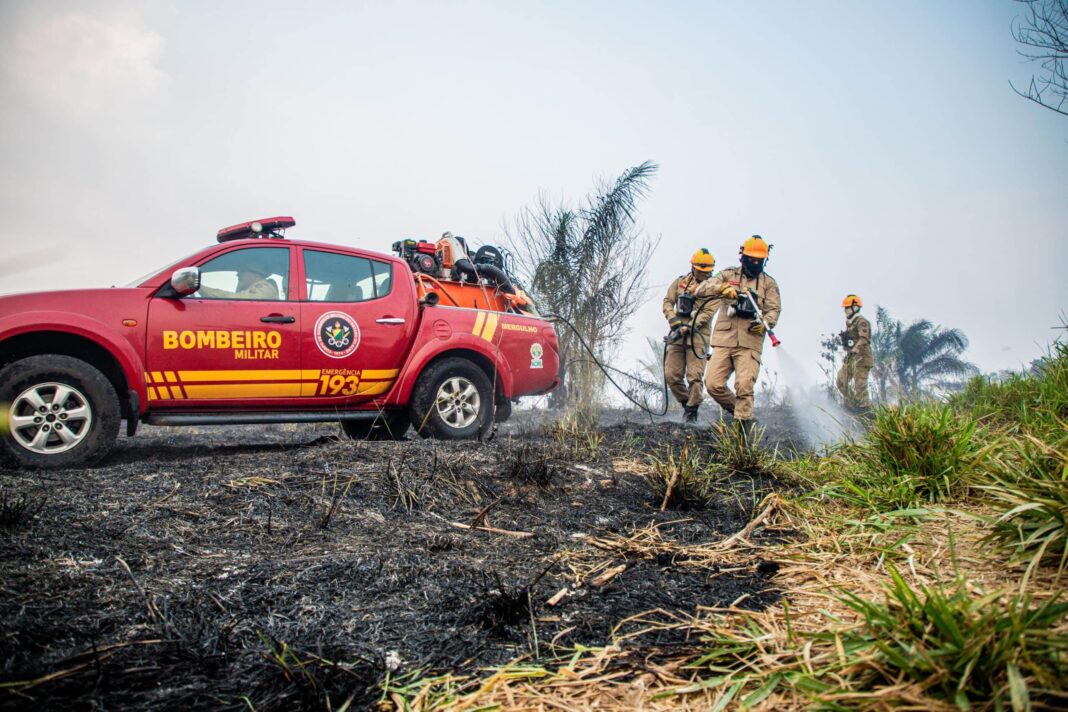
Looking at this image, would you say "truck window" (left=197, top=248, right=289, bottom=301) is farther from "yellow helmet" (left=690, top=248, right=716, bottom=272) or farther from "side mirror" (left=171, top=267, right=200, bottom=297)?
"yellow helmet" (left=690, top=248, right=716, bottom=272)

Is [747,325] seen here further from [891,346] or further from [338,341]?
[891,346]

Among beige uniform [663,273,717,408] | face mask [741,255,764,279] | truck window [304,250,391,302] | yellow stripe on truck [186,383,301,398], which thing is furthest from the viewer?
beige uniform [663,273,717,408]

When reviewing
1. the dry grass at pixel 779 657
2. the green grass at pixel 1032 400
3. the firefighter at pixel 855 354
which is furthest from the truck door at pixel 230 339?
the firefighter at pixel 855 354

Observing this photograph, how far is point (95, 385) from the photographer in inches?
166

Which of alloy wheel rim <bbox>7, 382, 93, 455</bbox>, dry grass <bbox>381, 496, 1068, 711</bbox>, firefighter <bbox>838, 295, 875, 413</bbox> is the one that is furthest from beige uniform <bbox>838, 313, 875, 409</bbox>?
alloy wheel rim <bbox>7, 382, 93, 455</bbox>

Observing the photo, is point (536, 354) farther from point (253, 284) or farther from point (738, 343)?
point (253, 284)

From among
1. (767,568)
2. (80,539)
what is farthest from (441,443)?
(767,568)

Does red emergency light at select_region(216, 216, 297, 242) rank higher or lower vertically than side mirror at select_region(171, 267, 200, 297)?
higher

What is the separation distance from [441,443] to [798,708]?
359 centimetres

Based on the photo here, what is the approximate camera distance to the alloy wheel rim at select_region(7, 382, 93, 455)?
4020mm

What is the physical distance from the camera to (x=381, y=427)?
19.8 ft

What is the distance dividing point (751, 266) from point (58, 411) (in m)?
6.54

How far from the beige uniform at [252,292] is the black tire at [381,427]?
4.54ft

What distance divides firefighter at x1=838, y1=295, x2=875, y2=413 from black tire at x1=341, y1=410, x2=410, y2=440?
9152 millimetres
